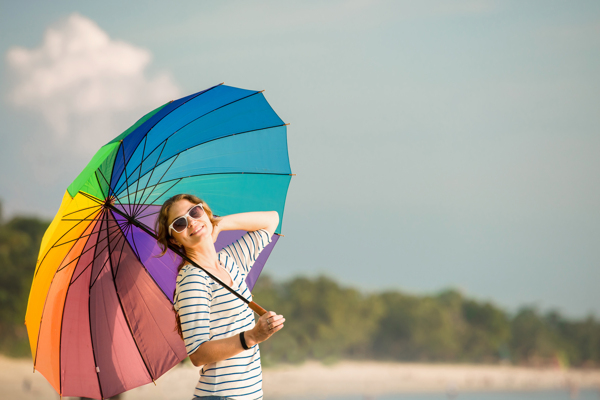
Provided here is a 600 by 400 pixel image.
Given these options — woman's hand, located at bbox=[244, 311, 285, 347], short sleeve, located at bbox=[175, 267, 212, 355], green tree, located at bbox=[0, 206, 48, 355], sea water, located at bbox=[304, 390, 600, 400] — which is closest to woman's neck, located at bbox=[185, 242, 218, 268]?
short sleeve, located at bbox=[175, 267, 212, 355]

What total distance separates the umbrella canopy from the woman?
1.13ft

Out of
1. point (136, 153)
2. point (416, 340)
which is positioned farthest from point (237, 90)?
point (416, 340)

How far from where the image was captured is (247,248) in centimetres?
214

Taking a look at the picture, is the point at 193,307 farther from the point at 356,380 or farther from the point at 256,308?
the point at 356,380

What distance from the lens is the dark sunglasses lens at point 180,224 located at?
1874 mm

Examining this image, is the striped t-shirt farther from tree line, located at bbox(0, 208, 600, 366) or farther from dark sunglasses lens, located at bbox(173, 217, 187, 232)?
tree line, located at bbox(0, 208, 600, 366)

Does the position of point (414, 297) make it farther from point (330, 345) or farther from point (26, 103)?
point (26, 103)

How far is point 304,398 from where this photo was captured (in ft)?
52.3

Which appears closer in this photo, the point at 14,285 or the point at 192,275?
the point at 192,275

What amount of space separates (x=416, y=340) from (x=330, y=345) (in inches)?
127

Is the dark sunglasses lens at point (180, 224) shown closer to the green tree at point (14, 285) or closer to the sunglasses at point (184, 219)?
the sunglasses at point (184, 219)

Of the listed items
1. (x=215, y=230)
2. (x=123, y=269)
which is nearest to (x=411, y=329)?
(x=123, y=269)

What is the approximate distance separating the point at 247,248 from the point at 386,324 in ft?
57.8

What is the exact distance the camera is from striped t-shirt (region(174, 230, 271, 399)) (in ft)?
5.49
